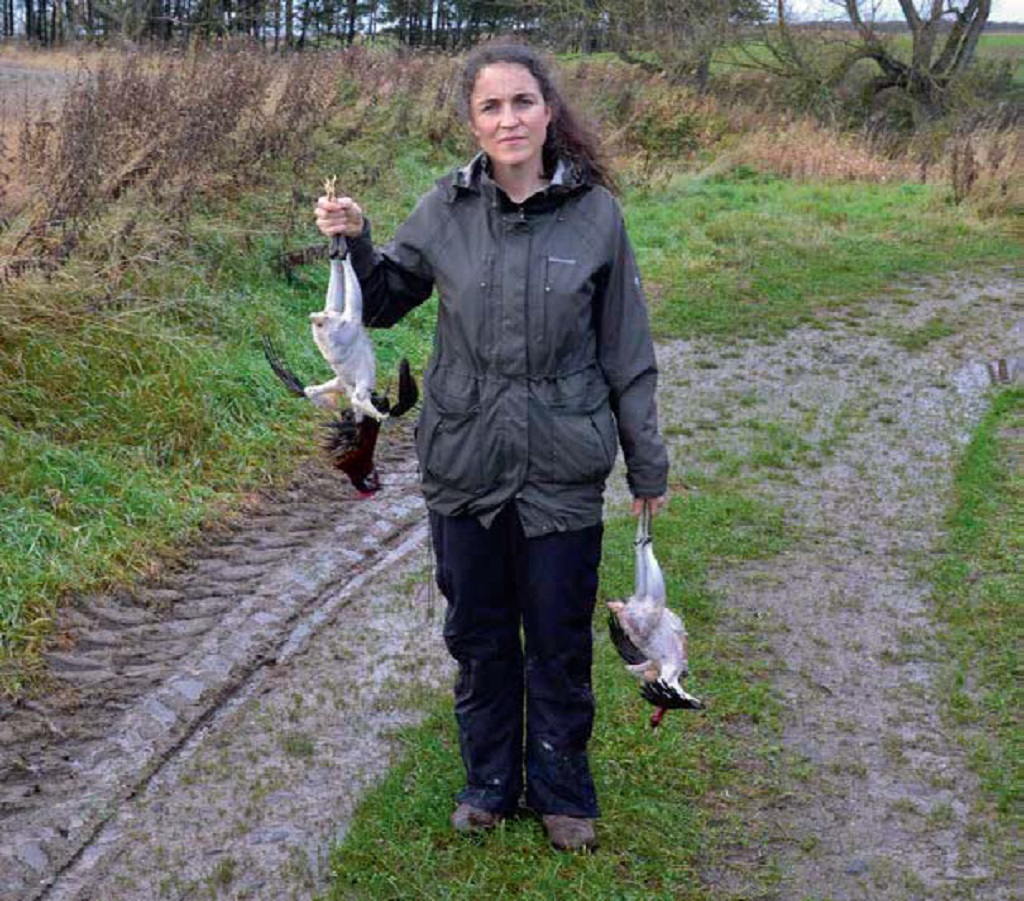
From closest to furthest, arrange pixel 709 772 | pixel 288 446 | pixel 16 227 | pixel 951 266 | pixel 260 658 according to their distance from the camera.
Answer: pixel 709 772 → pixel 260 658 → pixel 288 446 → pixel 16 227 → pixel 951 266

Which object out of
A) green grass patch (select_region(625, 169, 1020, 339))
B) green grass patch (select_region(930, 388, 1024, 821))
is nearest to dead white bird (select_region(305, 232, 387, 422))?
green grass patch (select_region(930, 388, 1024, 821))

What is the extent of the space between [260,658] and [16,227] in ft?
12.2

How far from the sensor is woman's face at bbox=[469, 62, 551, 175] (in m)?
3.31

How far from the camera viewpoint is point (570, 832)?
3.74m

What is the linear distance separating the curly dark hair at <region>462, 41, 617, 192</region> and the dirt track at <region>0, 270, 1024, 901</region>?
78.2 inches

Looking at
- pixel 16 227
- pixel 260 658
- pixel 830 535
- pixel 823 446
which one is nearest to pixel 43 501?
pixel 260 658

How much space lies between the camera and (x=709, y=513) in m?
6.71

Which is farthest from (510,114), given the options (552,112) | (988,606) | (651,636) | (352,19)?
(352,19)

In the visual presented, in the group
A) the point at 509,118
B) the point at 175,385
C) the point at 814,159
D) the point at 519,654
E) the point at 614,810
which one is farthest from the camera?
the point at 814,159

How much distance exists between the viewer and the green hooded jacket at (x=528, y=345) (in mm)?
3324

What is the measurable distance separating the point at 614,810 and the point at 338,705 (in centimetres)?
118

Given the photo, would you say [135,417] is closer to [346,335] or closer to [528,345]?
[346,335]

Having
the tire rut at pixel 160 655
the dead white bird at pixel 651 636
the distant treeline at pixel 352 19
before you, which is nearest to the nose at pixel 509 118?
the dead white bird at pixel 651 636

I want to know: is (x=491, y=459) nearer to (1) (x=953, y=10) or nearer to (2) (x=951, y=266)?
(2) (x=951, y=266)
